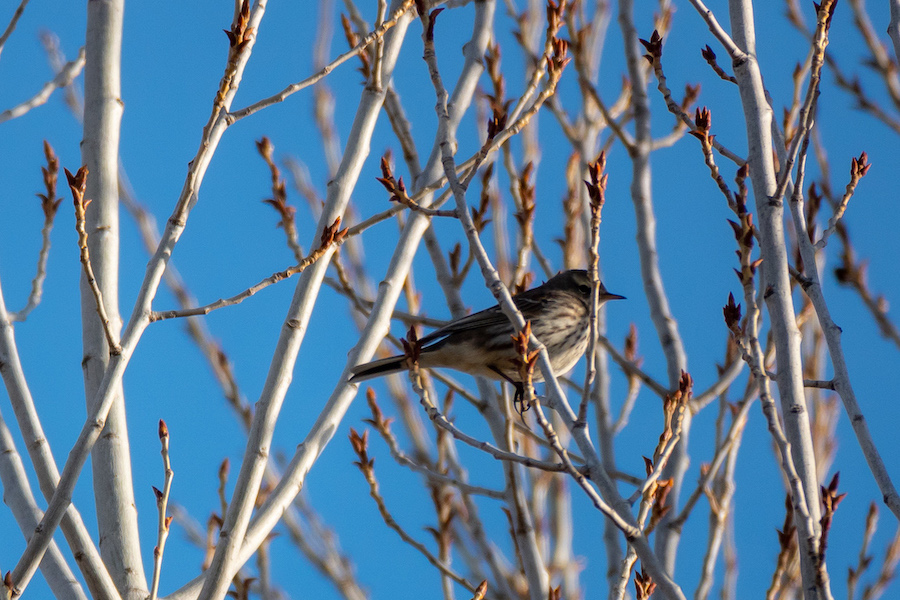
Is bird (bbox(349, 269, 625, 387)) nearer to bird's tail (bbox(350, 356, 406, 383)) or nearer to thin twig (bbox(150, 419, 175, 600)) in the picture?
bird's tail (bbox(350, 356, 406, 383))

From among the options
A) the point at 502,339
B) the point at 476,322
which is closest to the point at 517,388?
the point at 502,339

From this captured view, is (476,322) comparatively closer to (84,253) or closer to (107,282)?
(107,282)

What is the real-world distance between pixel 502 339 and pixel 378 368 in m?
0.92

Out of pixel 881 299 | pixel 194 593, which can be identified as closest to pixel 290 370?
pixel 194 593

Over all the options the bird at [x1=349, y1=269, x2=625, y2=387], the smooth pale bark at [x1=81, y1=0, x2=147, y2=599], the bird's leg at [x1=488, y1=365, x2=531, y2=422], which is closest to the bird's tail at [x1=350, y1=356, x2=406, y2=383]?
the bird at [x1=349, y1=269, x2=625, y2=387]

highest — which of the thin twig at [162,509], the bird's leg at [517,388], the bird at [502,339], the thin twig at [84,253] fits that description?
the bird at [502,339]

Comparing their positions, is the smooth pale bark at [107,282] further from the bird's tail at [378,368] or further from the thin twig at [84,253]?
the bird's tail at [378,368]

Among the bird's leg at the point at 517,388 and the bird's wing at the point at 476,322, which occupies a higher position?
the bird's wing at the point at 476,322

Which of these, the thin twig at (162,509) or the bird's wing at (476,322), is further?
the bird's wing at (476,322)

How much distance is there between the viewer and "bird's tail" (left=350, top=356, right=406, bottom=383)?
144 inches

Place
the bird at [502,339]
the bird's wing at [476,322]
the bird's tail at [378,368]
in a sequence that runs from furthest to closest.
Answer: the bird at [502,339]
the bird's wing at [476,322]
the bird's tail at [378,368]

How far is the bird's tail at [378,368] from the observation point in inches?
144

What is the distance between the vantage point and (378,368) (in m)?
3.91

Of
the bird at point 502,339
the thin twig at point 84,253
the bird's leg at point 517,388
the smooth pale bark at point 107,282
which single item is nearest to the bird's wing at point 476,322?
the bird at point 502,339
